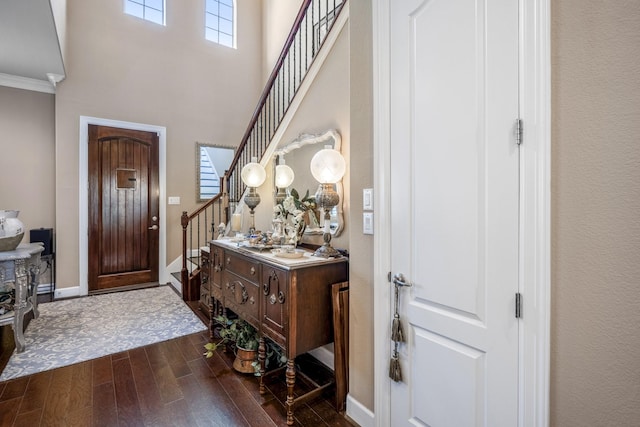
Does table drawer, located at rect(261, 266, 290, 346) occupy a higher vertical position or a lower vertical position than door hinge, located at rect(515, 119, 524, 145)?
lower

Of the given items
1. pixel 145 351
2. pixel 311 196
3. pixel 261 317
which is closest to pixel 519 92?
pixel 311 196

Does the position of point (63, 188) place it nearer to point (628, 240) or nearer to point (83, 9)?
point (83, 9)

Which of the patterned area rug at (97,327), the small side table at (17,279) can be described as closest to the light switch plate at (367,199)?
the patterned area rug at (97,327)

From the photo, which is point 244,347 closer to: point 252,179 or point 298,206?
point 298,206

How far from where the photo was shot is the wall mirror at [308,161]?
2.24m

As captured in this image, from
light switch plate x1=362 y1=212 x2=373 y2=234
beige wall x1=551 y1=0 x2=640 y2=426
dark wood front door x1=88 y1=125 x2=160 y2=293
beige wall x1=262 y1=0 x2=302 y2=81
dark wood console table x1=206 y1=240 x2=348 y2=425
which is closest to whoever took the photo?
beige wall x1=551 y1=0 x2=640 y2=426

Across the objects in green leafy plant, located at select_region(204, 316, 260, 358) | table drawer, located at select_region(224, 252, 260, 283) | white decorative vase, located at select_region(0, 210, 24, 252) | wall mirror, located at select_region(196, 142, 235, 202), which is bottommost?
green leafy plant, located at select_region(204, 316, 260, 358)

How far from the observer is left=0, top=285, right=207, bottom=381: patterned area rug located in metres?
2.47

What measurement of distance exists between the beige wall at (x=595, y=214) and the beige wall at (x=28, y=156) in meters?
5.50

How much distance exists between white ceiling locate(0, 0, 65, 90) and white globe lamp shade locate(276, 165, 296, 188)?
2362mm

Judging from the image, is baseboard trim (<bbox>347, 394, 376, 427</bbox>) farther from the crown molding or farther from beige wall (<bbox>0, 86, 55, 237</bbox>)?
the crown molding

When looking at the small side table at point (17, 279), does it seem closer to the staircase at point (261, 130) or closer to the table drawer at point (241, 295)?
the staircase at point (261, 130)

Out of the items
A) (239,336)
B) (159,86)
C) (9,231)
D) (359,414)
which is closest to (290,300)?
(359,414)

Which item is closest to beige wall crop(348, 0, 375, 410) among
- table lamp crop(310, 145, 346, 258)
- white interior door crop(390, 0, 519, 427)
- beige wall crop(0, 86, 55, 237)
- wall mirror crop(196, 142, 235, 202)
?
white interior door crop(390, 0, 519, 427)
